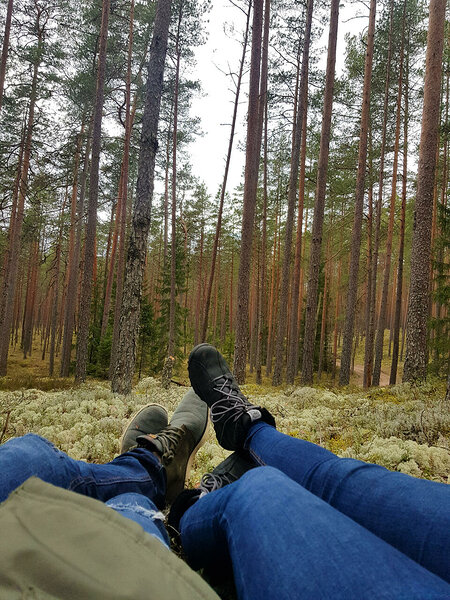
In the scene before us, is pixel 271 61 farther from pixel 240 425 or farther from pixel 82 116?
pixel 240 425

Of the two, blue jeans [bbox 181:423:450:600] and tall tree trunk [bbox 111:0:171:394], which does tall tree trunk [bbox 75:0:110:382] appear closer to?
tall tree trunk [bbox 111:0:171:394]

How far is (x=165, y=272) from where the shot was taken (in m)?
20.6

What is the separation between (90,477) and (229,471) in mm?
833

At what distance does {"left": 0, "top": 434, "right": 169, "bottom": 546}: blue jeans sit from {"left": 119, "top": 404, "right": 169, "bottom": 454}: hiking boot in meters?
0.84

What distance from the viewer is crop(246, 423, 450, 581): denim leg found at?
1.07 meters

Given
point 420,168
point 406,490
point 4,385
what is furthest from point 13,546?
point 4,385

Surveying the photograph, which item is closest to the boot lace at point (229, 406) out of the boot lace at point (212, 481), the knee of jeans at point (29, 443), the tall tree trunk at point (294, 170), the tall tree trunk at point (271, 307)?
the boot lace at point (212, 481)

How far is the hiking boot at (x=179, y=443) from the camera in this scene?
2.13 meters

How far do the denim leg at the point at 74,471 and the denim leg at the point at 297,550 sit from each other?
0.52 metres

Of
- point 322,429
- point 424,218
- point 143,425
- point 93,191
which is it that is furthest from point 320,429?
point 93,191

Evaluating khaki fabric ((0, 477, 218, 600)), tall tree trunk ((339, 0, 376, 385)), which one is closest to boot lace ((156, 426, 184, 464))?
khaki fabric ((0, 477, 218, 600))

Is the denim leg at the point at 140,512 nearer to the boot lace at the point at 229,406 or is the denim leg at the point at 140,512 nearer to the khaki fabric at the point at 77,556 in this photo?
the khaki fabric at the point at 77,556

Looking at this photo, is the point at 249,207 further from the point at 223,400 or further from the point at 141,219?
the point at 223,400

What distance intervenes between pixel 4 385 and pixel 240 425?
405 inches
